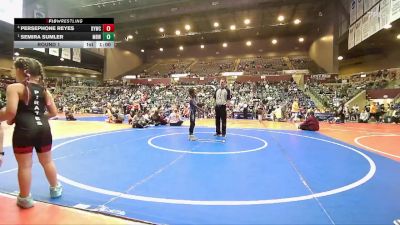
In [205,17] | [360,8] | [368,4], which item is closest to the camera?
[368,4]

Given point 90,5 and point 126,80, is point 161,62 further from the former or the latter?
point 90,5

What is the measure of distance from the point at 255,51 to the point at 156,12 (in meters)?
16.5

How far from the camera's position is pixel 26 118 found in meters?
2.73

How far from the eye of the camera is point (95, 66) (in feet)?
139

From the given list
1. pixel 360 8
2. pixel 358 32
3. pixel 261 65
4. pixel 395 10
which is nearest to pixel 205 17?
pixel 261 65

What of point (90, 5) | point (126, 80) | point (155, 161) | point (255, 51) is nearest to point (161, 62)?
point (126, 80)

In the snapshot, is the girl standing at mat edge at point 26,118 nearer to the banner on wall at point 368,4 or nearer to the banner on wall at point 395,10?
the banner on wall at point 395,10

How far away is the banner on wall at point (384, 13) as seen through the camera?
12.0 metres
